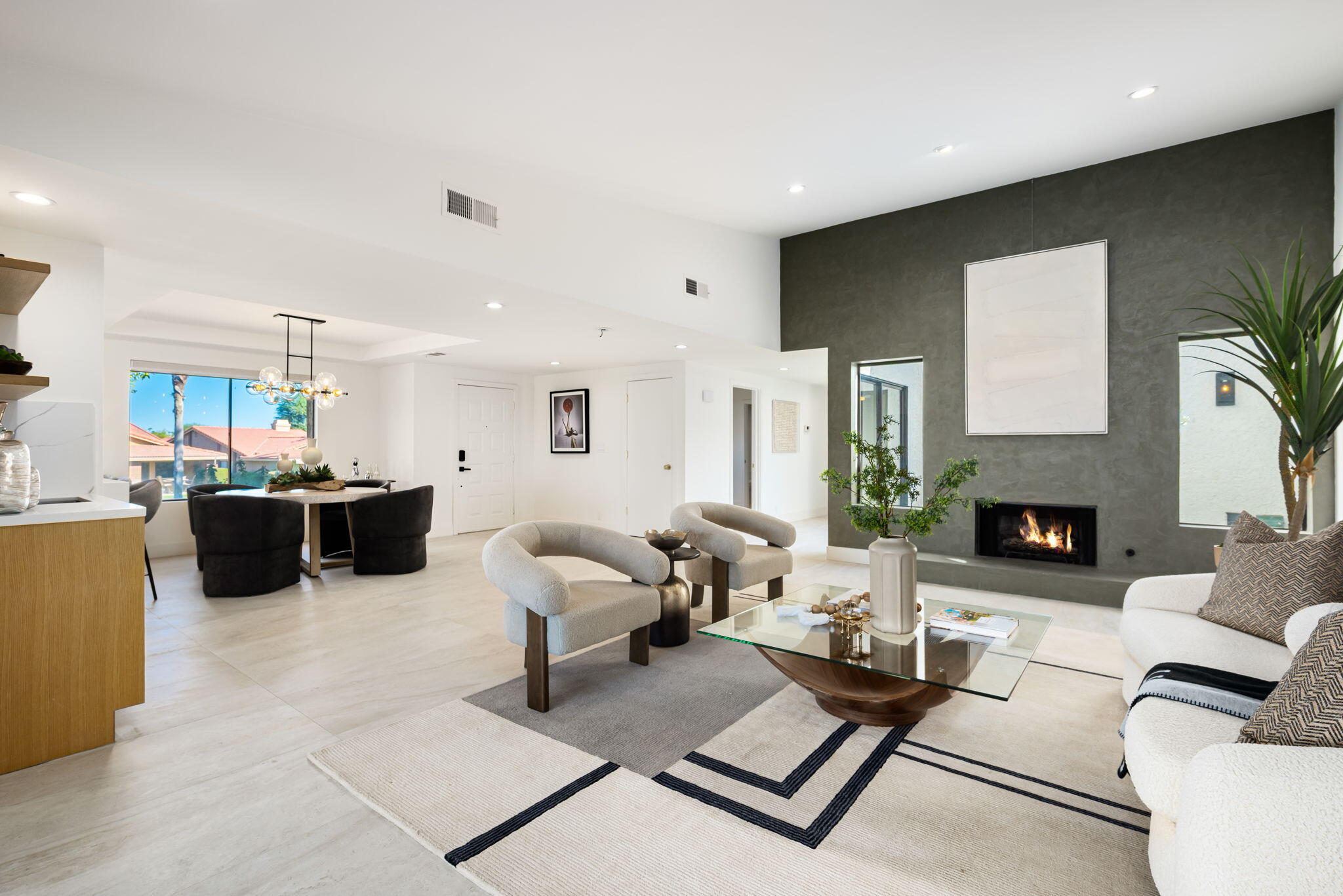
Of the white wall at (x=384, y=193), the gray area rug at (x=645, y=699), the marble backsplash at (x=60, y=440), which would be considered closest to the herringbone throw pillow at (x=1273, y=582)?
the gray area rug at (x=645, y=699)

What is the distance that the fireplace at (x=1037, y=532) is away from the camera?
4.87m

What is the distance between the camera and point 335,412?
777 cm

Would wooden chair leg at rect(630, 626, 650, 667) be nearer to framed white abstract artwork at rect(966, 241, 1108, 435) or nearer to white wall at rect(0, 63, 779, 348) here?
white wall at rect(0, 63, 779, 348)

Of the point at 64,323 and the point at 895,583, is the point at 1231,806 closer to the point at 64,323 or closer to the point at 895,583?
the point at 895,583

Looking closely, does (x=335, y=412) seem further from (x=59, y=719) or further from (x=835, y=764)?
(x=835, y=764)

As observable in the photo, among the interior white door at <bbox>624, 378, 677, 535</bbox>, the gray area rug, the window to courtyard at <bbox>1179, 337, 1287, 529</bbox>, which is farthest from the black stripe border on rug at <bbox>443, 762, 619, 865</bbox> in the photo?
the interior white door at <bbox>624, 378, 677, 535</bbox>

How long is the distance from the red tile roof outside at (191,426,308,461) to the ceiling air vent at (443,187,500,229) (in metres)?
4.72

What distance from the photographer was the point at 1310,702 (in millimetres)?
1122

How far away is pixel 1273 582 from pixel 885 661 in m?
1.44

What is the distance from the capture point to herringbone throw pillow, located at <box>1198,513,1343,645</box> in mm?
2084

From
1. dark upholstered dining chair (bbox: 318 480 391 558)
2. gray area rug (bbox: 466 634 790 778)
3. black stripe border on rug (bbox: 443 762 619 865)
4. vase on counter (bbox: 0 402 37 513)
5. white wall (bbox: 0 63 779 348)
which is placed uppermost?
white wall (bbox: 0 63 779 348)

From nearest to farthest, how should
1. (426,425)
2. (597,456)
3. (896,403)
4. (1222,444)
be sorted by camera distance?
1. (1222,444)
2. (896,403)
3. (426,425)
4. (597,456)

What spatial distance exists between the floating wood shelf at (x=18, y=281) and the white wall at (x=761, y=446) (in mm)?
5491

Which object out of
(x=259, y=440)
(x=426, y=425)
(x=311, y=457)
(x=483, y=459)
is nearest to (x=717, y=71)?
(x=311, y=457)
